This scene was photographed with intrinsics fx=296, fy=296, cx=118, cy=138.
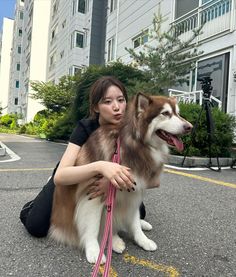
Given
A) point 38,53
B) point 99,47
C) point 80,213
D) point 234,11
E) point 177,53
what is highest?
point 38,53

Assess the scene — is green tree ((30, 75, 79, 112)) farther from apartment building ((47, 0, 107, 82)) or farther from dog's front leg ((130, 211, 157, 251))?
dog's front leg ((130, 211, 157, 251))

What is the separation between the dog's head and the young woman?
0.29 meters

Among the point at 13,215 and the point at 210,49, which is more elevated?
the point at 210,49

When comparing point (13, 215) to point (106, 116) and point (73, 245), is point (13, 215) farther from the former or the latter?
point (106, 116)

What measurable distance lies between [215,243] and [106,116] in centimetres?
145

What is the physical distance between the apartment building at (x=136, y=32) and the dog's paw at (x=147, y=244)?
7855mm

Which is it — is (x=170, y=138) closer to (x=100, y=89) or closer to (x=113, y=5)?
(x=100, y=89)

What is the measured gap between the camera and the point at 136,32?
1547cm

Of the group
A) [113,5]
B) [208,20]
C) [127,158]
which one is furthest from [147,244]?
[113,5]

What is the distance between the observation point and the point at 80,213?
7.16 ft

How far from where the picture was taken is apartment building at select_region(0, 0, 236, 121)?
9.90 meters

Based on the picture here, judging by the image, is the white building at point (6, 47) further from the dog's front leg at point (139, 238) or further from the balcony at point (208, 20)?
the dog's front leg at point (139, 238)

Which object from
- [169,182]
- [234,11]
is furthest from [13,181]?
[234,11]

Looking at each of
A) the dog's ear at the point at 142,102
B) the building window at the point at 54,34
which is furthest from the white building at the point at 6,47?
the dog's ear at the point at 142,102
